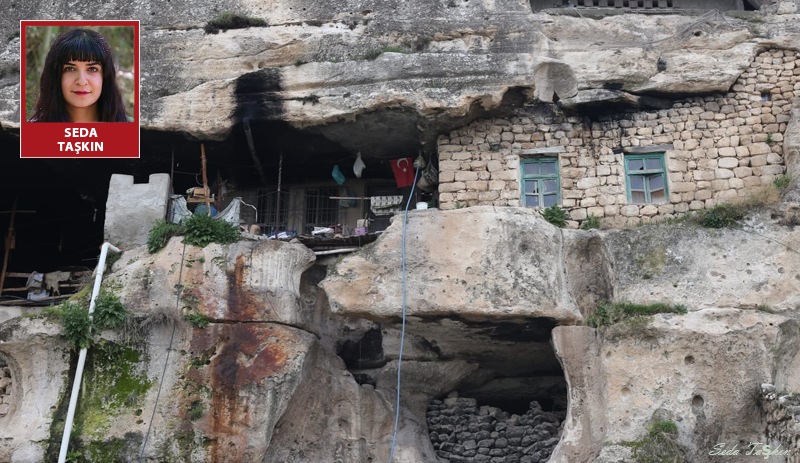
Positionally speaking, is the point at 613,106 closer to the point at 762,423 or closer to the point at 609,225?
the point at 609,225

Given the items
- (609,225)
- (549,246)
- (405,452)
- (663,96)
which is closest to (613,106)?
(663,96)

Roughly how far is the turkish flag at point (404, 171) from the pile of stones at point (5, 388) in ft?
20.8

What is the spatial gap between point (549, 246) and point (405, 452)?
3.43 meters

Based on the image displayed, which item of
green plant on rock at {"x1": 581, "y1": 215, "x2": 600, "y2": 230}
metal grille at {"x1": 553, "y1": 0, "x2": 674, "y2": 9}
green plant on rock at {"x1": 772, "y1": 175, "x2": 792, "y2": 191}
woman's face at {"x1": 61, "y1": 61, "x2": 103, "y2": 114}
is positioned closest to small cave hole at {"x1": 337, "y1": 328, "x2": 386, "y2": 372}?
green plant on rock at {"x1": 581, "y1": 215, "x2": 600, "y2": 230}

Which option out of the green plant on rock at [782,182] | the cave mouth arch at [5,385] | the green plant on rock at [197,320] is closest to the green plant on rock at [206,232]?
the green plant on rock at [197,320]

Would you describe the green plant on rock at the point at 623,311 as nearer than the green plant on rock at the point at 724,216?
Yes

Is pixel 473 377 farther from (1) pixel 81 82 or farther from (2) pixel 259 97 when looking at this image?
(1) pixel 81 82

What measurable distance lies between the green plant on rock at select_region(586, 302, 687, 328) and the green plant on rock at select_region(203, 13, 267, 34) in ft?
21.8

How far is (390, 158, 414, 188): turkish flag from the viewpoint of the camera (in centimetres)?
1476

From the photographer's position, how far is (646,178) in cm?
1323

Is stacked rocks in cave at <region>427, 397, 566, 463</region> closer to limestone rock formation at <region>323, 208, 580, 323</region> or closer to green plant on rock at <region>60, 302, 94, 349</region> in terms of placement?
limestone rock formation at <region>323, 208, 580, 323</region>

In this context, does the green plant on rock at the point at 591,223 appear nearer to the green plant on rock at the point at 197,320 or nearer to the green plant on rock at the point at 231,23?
the green plant on rock at the point at 197,320

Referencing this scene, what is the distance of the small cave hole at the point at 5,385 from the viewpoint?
12.4m

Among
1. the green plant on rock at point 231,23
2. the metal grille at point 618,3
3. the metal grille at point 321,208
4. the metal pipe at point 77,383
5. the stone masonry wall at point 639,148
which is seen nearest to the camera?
the metal pipe at point 77,383
